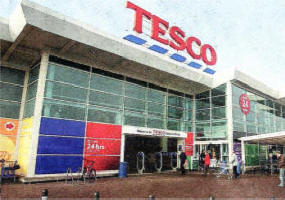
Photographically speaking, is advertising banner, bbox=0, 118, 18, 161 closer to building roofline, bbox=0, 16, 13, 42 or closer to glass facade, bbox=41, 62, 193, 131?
glass facade, bbox=41, 62, 193, 131

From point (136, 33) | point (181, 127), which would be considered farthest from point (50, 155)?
point (181, 127)

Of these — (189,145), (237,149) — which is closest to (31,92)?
(189,145)

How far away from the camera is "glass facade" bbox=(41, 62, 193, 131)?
14227mm

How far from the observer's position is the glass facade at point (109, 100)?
46.7ft

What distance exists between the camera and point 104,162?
50.3 feet

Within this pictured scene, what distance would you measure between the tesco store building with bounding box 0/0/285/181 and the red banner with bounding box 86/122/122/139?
0.06 meters

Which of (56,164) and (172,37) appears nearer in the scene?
(56,164)

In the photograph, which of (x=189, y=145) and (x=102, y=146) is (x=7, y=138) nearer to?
(x=102, y=146)

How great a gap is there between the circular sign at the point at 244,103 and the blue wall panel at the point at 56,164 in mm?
14532

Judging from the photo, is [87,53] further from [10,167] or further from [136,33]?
[10,167]

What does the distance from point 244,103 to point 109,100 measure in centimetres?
1262

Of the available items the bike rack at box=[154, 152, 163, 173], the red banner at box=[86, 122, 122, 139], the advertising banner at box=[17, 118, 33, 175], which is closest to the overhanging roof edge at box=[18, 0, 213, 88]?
the red banner at box=[86, 122, 122, 139]

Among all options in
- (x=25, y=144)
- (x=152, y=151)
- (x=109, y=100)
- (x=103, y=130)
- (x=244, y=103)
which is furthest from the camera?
(x=244, y=103)

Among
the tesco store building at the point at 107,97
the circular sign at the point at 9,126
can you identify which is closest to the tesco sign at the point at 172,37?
the tesco store building at the point at 107,97
